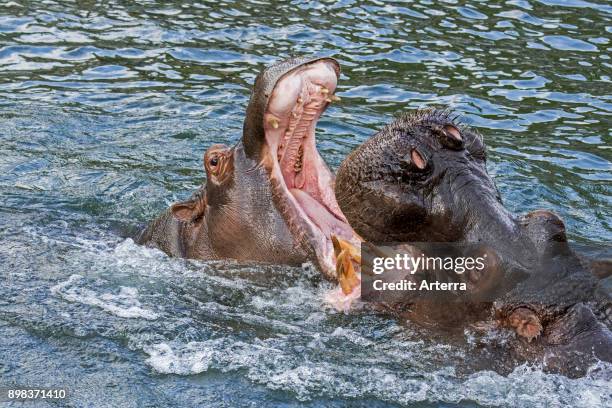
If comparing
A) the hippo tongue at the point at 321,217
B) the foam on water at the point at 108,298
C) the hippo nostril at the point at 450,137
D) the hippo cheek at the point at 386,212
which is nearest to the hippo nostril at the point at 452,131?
the hippo nostril at the point at 450,137

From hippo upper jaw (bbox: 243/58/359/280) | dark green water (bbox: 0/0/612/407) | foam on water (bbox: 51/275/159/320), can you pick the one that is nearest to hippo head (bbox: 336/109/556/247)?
dark green water (bbox: 0/0/612/407)

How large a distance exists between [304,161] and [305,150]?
9 cm

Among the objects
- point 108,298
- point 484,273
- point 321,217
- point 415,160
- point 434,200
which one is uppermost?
point 415,160

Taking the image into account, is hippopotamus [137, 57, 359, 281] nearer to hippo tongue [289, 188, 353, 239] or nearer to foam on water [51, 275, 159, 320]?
hippo tongue [289, 188, 353, 239]

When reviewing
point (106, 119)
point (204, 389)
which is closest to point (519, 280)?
point (204, 389)

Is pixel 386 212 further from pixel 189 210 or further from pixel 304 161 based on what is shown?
pixel 189 210

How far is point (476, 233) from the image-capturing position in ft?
18.3

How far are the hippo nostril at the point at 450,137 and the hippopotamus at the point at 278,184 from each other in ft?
5.30

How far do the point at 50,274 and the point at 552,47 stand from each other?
8.07 metres

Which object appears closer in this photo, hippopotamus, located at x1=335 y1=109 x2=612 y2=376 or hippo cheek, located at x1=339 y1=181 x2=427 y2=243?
hippopotamus, located at x1=335 y1=109 x2=612 y2=376

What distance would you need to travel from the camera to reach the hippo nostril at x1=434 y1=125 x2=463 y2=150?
5.86 metres

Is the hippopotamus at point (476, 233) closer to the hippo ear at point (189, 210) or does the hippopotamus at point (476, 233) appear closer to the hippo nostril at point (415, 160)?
the hippo nostril at point (415, 160)
